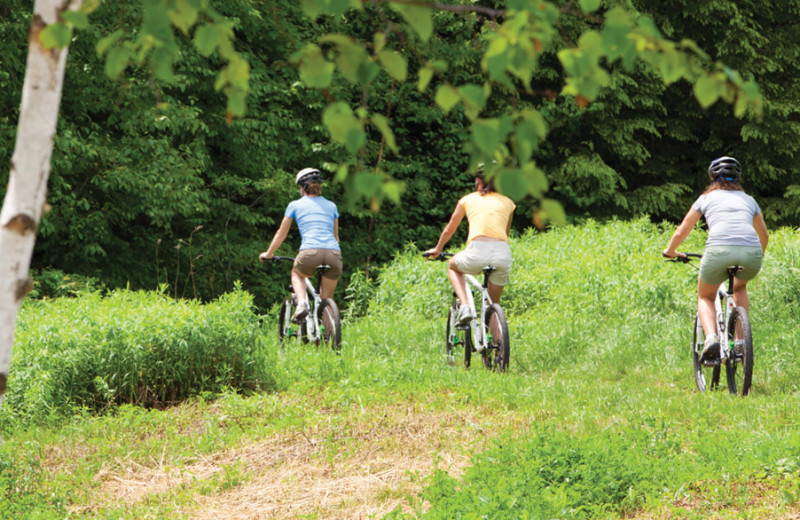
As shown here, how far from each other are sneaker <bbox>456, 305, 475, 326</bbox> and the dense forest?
4974mm

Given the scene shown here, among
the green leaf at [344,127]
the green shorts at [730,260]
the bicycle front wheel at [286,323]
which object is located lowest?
the bicycle front wheel at [286,323]

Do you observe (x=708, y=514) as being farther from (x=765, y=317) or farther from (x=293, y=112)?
(x=293, y=112)

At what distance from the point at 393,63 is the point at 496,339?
6.24m

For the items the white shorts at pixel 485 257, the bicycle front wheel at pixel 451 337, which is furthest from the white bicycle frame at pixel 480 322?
the bicycle front wheel at pixel 451 337

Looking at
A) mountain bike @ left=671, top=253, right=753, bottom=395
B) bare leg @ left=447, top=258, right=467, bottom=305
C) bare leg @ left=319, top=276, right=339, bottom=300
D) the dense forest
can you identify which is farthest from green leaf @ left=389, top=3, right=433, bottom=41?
the dense forest

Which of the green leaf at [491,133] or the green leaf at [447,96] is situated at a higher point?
the green leaf at [447,96]

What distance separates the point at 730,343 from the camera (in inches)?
268

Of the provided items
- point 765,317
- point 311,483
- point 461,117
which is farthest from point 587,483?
point 461,117

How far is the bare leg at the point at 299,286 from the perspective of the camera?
8.98 metres

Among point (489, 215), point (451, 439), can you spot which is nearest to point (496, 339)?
point (489, 215)

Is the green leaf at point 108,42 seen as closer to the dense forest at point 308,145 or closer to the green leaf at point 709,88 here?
the green leaf at point 709,88

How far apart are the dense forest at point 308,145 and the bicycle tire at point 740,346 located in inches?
229

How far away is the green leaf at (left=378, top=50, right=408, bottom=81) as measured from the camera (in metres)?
1.81

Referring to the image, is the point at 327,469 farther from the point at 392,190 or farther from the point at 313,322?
the point at 392,190
